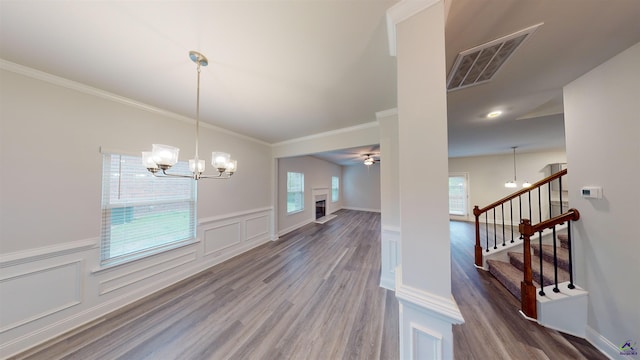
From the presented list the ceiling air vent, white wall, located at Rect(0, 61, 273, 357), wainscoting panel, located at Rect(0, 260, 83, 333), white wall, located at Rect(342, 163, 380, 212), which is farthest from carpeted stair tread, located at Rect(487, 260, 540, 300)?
white wall, located at Rect(342, 163, 380, 212)

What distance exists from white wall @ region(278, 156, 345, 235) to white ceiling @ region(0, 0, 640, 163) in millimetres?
2732

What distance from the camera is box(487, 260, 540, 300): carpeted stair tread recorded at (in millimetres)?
2137

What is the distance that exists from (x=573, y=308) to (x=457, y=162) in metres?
5.32

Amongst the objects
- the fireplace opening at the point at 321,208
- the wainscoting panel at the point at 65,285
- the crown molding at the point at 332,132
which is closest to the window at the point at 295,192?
the fireplace opening at the point at 321,208

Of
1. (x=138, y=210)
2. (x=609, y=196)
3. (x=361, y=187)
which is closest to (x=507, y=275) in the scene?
(x=609, y=196)

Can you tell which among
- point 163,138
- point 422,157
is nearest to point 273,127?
point 163,138

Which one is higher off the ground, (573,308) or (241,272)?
(573,308)

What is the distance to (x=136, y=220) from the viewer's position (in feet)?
7.27

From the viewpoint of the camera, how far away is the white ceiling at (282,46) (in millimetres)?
1051

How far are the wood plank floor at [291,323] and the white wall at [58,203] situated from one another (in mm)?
245

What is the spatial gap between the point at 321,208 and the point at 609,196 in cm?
574

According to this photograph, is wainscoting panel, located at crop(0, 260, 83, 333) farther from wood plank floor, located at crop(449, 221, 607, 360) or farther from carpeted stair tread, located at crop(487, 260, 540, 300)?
carpeted stair tread, located at crop(487, 260, 540, 300)

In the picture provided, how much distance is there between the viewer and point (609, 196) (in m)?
1.47

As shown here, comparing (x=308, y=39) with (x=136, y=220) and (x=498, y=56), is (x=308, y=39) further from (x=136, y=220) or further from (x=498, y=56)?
(x=136, y=220)
